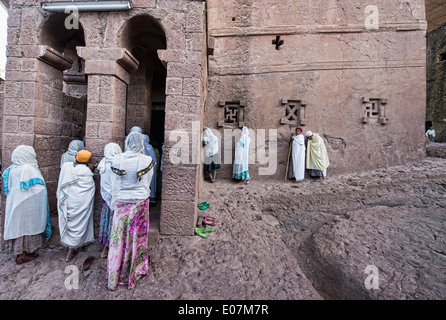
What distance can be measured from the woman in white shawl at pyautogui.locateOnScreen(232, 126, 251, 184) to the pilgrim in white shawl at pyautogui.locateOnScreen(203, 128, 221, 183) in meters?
0.52

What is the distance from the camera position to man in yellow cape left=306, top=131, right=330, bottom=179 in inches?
221

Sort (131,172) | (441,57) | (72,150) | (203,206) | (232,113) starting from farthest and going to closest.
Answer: (441,57)
(232,113)
(203,206)
(72,150)
(131,172)

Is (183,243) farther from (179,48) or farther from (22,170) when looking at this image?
(179,48)

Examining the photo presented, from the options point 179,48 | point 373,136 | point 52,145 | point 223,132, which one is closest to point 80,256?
point 52,145

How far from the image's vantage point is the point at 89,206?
296 centimetres

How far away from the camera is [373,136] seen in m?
6.01

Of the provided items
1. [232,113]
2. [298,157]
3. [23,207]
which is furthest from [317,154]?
[23,207]

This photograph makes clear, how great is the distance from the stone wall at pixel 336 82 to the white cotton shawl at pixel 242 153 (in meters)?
0.39

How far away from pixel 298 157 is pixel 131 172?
181 inches

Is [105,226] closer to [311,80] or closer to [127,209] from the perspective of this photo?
[127,209]

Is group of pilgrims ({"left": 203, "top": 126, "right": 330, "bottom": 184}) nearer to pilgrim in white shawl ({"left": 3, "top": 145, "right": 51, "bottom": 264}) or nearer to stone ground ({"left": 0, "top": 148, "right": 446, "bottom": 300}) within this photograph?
stone ground ({"left": 0, "top": 148, "right": 446, "bottom": 300})

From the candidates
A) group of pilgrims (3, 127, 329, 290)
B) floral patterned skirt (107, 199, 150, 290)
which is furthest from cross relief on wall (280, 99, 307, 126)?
floral patterned skirt (107, 199, 150, 290)
